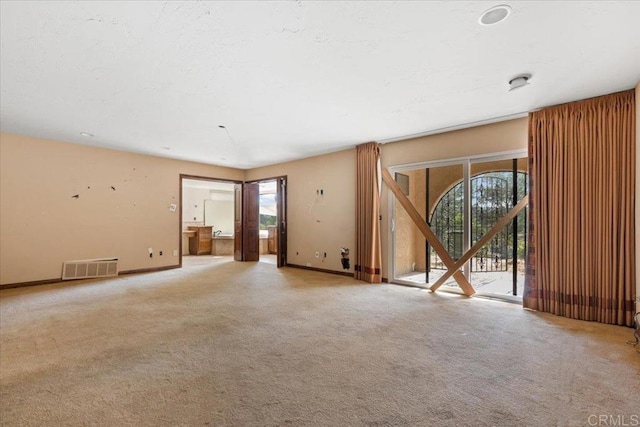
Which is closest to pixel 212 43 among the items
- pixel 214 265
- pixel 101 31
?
pixel 101 31

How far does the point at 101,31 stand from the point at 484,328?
4143mm

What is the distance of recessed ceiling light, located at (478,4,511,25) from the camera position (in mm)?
1856

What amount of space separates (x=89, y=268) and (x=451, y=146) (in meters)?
6.61

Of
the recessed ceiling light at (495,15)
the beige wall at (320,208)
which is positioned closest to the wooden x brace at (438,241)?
the beige wall at (320,208)

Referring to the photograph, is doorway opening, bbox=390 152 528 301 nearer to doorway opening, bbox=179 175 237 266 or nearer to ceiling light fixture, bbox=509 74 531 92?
ceiling light fixture, bbox=509 74 531 92

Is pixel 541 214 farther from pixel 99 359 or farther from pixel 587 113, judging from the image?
pixel 99 359

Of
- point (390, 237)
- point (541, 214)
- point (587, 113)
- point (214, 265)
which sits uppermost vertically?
point (587, 113)

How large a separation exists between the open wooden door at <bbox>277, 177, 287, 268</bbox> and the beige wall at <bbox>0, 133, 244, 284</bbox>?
221 centimetres

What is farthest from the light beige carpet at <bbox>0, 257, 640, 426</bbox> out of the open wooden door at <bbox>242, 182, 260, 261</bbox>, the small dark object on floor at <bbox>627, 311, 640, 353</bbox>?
the open wooden door at <bbox>242, 182, 260, 261</bbox>

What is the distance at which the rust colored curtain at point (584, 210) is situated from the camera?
9.80ft

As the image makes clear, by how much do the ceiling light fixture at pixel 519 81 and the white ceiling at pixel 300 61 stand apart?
7cm

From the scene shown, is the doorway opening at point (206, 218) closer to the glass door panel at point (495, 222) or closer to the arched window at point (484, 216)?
the arched window at point (484, 216)

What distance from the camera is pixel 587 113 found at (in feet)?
10.6

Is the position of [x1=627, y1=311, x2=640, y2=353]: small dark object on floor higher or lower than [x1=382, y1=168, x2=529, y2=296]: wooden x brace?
lower
